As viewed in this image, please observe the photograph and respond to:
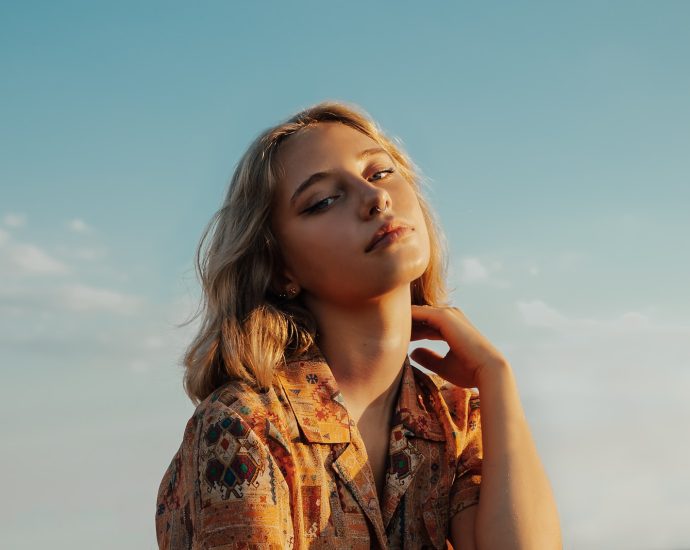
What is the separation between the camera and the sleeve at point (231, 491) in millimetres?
3264

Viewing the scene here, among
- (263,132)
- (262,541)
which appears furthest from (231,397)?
(263,132)

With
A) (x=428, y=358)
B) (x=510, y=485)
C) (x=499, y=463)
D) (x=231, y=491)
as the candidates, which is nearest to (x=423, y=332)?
(x=428, y=358)

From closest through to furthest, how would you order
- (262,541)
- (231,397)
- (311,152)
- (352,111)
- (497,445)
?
(262,541), (231,397), (497,445), (311,152), (352,111)

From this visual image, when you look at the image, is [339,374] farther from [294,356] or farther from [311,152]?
[311,152]

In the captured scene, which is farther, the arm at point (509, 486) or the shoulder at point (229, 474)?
the arm at point (509, 486)

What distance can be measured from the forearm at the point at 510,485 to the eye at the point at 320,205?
1.07 m

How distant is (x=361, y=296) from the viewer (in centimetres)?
386

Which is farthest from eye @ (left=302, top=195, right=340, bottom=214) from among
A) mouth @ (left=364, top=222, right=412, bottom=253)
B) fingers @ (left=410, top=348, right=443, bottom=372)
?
fingers @ (left=410, top=348, right=443, bottom=372)

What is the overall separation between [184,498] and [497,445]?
1322 millimetres

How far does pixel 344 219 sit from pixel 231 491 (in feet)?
4.02

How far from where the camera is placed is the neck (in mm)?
3969

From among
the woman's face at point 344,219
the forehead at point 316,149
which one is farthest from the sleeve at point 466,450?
the forehead at point 316,149

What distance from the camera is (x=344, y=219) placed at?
3.85 m

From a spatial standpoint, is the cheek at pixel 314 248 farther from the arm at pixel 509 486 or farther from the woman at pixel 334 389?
the arm at pixel 509 486
